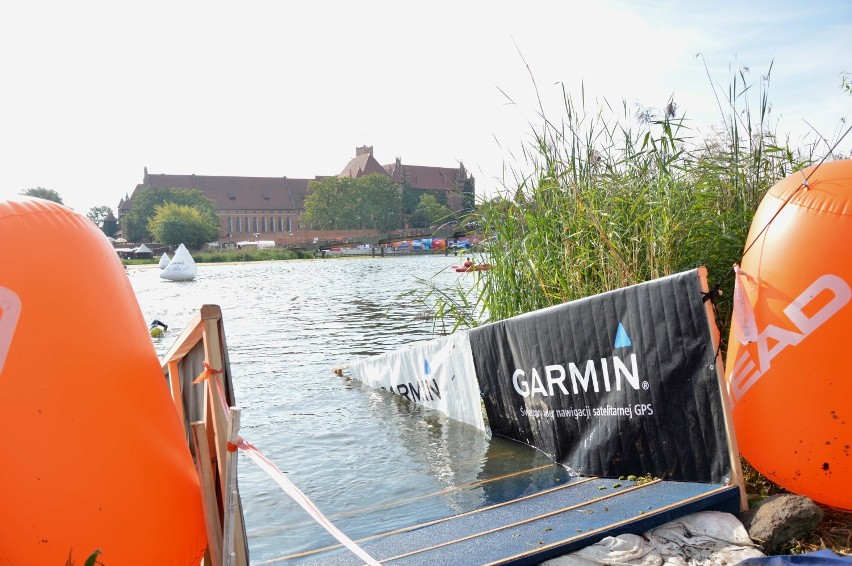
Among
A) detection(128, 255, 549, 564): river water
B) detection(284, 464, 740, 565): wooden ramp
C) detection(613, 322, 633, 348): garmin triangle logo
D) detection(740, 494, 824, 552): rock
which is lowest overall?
detection(128, 255, 549, 564): river water

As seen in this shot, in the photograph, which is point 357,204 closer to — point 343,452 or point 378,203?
point 378,203

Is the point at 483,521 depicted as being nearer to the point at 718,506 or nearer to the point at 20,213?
the point at 718,506

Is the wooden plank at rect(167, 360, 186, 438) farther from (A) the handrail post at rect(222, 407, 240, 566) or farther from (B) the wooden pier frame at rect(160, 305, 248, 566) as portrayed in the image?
(A) the handrail post at rect(222, 407, 240, 566)

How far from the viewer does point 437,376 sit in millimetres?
7906

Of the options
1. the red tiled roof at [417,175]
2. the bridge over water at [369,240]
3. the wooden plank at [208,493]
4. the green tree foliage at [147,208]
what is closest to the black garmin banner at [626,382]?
the wooden plank at [208,493]

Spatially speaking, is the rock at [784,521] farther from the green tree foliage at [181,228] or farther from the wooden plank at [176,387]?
the green tree foliage at [181,228]

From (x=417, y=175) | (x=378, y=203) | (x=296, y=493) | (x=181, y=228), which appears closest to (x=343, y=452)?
(x=296, y=493)

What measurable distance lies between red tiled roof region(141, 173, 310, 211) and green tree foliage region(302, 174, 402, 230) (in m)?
17.9

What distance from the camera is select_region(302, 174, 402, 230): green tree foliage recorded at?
11631 centimetres

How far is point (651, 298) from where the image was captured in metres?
4.52

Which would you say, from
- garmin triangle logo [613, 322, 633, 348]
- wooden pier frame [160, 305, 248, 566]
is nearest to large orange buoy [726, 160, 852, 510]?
garmin triangle logo [613, 322, 633, 348]

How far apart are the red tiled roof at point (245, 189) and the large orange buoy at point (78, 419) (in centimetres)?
12984

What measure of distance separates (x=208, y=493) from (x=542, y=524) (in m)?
1.87

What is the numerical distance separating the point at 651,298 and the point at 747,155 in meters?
2.20
